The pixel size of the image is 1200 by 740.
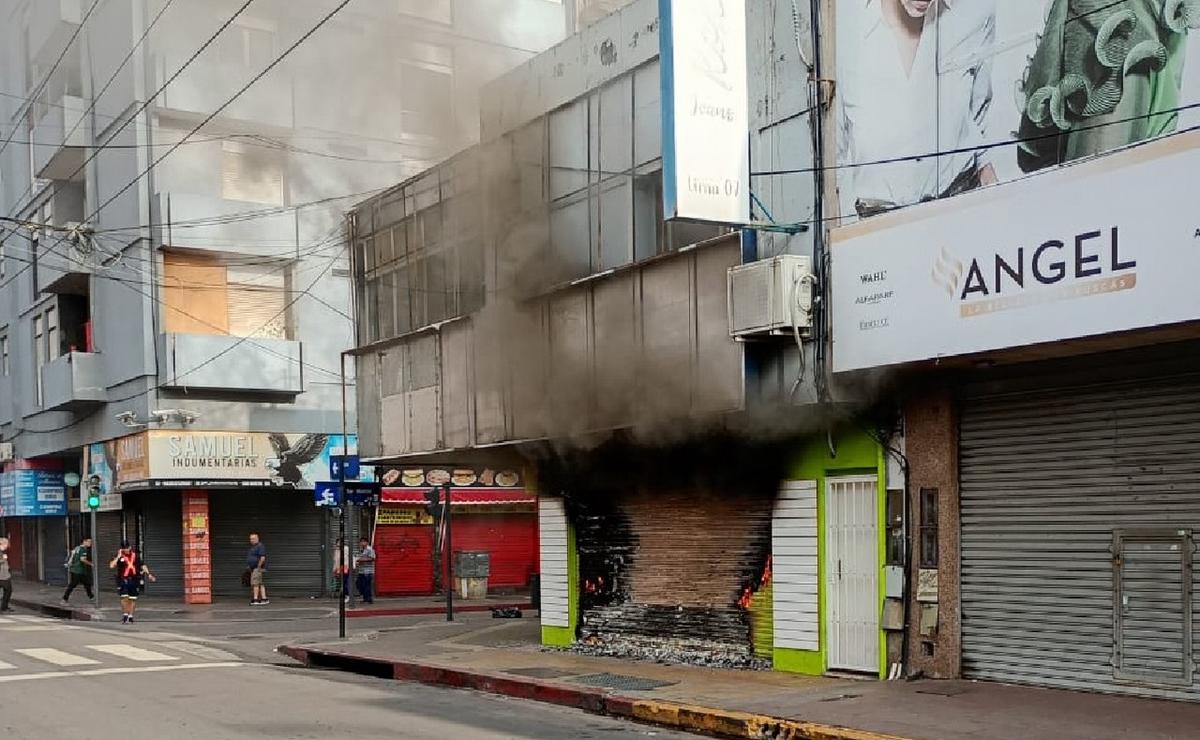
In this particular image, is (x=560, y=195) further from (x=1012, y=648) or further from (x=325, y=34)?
(x=1012, y=648)

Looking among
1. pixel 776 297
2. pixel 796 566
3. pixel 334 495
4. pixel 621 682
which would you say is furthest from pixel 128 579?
pixel 776 297

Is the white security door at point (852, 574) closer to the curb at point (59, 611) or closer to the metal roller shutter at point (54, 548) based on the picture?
the curb at point (59, 611)

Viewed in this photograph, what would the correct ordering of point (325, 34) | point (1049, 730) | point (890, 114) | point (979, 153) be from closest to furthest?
1. point (1049, 730)
2. point (979, 153)
3. point (890, 114)
4. point (325, 34)

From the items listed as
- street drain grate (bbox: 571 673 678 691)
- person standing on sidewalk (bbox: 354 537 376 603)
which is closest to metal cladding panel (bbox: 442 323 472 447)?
street drain grate (bbox: 571 673 678 691)

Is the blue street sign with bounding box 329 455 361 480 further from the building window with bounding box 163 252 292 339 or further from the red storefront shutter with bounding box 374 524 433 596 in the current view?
the building window with bounding box 163 252 292 339

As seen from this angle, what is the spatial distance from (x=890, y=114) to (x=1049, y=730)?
5472 millimetres

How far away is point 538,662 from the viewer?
1459 cm

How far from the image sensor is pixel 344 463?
756 inches

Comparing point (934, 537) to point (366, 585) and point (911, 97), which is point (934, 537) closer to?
point (911, 97)

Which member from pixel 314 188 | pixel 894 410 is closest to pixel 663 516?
pixel 894 410

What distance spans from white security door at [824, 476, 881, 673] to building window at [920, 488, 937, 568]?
1.51 ft

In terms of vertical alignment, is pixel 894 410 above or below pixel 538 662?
above

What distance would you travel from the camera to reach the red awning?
28458 millimetres

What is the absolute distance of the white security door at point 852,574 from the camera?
12.0 metres
